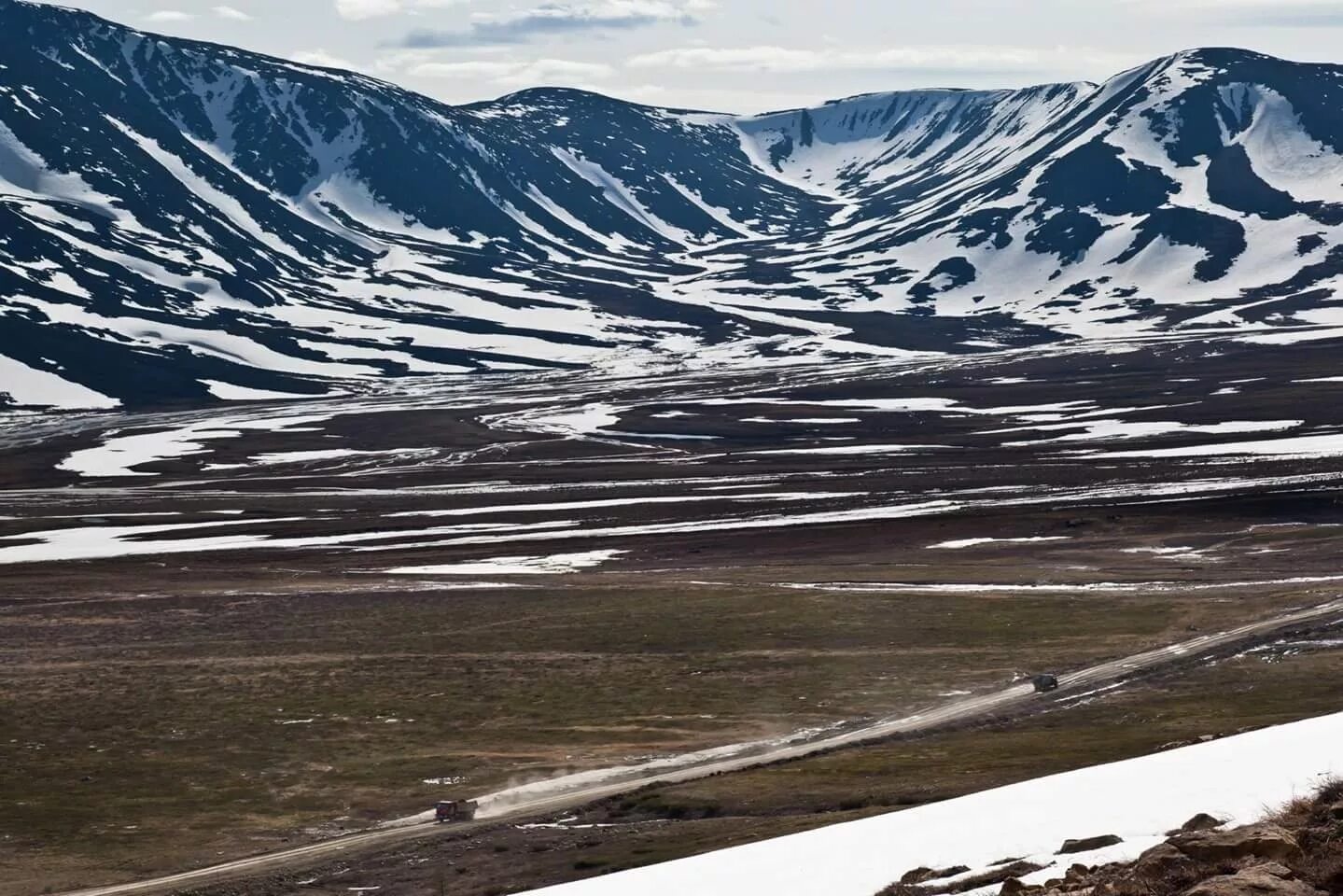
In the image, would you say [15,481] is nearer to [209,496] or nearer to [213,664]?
[209,496]

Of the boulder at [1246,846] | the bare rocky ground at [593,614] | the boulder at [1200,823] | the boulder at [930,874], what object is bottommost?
the boulder at [930,874]

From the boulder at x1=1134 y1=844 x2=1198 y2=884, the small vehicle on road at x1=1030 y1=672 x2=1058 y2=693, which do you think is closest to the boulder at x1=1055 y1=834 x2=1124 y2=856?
the boulder at x1=1134 y1=844 x2=1198 y2=884

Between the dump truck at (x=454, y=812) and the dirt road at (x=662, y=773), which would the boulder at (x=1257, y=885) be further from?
the dump truck at (x=454, y=812)

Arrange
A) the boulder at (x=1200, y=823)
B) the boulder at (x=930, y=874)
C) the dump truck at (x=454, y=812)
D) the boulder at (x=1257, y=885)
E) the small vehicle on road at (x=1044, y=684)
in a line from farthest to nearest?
the small vehicle on road at (x=1044, y=684) < the dump truck at (x=454, y=812) < the boulder at (x=930, y=874) < the boulder at (x=1200, y=823) < the boulder at (x=1257, y=885)

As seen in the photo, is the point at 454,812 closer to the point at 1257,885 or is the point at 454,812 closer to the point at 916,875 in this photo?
the point at 916,875

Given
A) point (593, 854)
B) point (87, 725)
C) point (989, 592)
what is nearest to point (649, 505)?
point (989, 592)

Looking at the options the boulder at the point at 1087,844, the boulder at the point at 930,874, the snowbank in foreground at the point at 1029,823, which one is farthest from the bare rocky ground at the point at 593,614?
the boulder at the point at 1087,844

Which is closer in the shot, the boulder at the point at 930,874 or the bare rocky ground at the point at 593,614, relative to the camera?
the boulder at the point at 930,874
